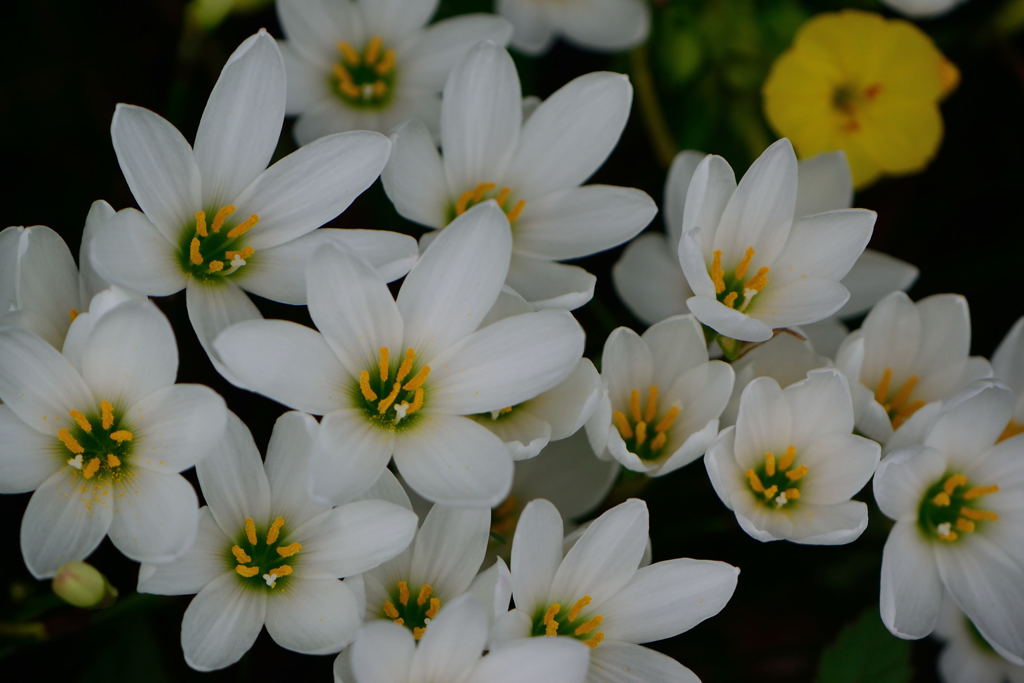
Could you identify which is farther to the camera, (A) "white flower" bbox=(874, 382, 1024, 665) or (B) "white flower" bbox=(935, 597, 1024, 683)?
(B) "white flower" bbox=(935, 597, 1024, 683)

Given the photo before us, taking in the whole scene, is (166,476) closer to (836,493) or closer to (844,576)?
(836,493)

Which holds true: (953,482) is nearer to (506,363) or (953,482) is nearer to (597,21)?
(506,363)

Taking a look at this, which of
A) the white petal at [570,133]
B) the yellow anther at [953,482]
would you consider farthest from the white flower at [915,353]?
the white petal at [570,133]

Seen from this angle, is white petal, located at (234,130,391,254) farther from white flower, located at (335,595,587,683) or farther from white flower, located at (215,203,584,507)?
white flower, located at (335,595,587,683)

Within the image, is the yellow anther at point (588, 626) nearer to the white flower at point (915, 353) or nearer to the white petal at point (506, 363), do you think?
the white petal at point (506, 363)

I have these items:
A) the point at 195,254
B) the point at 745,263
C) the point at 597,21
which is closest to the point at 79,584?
the point at 195,254

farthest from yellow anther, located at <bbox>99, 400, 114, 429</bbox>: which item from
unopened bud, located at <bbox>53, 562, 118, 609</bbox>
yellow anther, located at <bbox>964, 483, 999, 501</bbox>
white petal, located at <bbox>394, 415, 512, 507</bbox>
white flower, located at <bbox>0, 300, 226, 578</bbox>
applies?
yellow anther, located at <bbox>964, 483, 999, 501</bbox>
